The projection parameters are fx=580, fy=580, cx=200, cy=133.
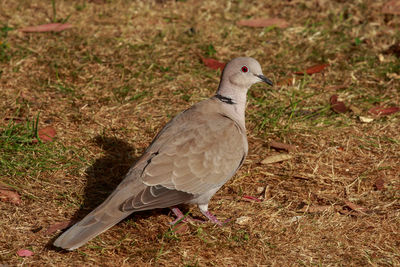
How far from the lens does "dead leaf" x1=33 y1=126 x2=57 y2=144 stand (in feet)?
14.8

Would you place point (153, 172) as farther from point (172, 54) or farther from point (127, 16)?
point (127, 16)

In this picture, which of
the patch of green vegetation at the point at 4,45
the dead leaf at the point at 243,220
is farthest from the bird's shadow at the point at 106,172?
the patch of green vegetation at the point at 4,45

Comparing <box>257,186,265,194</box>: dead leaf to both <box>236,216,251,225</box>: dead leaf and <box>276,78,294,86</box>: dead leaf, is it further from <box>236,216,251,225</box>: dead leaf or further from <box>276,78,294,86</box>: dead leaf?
<box>276,78,294,86</box>: dead leaf

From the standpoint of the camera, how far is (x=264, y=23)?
21.5 ft

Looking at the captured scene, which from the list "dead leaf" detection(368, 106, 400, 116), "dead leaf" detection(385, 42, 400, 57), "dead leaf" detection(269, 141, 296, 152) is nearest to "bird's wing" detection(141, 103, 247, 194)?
"dead leaf" detection(269, 141, 296, 152)

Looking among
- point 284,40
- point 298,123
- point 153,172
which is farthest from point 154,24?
point 153,172

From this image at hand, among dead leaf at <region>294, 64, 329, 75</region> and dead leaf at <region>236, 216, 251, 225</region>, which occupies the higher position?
dead leaf at <region>294, 64, 329, 75</region>

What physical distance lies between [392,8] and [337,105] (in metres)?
2.19

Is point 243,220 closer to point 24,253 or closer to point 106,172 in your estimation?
point 106,172

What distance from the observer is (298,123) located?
4883mm

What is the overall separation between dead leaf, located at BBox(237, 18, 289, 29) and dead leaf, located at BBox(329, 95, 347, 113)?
4.97 ft

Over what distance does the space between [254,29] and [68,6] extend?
2136 mm

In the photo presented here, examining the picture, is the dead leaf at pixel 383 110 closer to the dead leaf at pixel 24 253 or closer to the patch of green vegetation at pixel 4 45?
the dead leaf at pixel 24 253

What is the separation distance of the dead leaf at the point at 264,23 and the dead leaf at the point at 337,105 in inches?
59.6
